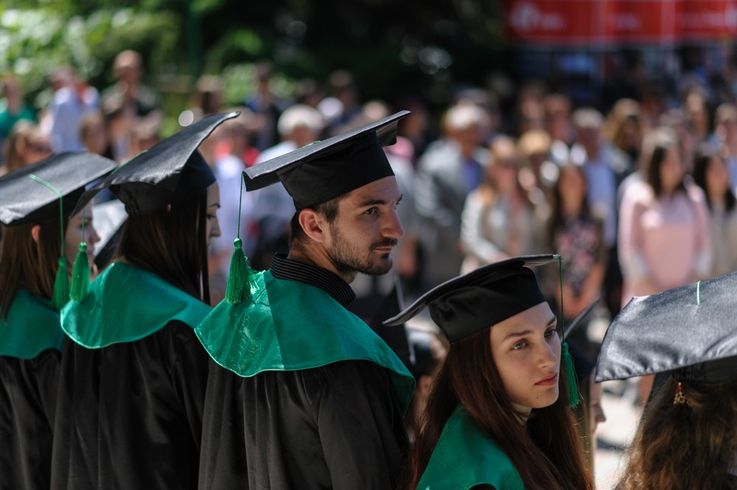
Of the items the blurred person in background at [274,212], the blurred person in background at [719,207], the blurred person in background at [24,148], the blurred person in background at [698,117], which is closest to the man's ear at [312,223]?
the blurred person in background at [274,212]

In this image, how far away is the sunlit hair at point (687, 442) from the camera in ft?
8.81

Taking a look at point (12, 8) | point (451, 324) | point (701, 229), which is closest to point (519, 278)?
point (451, 324)

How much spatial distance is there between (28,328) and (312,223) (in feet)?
4.04

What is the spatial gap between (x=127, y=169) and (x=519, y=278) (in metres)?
1.32

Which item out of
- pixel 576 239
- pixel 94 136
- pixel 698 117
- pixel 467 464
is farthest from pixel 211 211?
pixel 698 117

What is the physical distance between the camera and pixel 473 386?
294 cm

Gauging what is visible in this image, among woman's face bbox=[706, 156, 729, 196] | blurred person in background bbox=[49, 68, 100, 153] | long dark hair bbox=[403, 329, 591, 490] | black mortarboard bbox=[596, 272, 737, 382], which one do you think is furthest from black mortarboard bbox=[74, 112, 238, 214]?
blurred person in background bbox=[49, 68, 100, 153]

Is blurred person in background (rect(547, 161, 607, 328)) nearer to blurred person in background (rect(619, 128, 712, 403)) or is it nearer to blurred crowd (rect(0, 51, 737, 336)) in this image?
blurred crowd (rect(0, 51, 737, 336))

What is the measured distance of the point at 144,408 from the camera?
3.60 m

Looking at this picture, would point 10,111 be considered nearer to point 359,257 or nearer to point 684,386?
point 359,257

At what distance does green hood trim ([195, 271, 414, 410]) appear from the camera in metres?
3.02

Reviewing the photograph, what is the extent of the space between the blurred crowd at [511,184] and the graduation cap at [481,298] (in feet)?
5.14

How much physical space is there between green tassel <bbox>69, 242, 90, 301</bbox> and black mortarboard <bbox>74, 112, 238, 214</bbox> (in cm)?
20

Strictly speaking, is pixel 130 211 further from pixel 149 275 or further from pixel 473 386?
pixel 473 386
